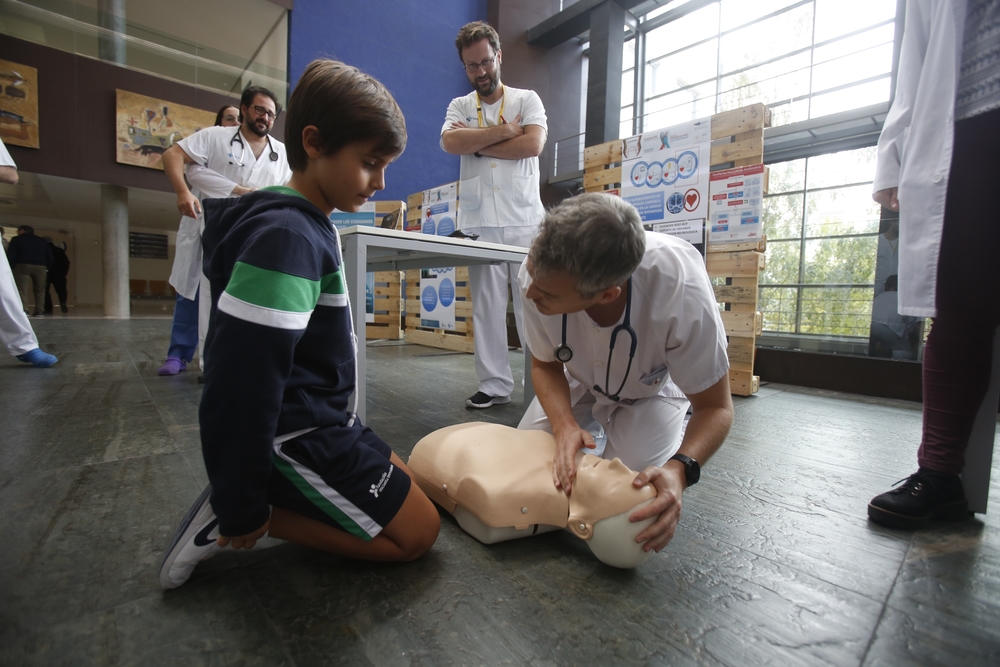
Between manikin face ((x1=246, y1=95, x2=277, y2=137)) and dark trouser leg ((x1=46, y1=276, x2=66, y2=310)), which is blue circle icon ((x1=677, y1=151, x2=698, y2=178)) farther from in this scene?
dark trouser leg ((x1=46, y1=276, x2=66, y2=310))

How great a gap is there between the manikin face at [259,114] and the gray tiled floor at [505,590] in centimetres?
178

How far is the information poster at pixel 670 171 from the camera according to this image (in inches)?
124

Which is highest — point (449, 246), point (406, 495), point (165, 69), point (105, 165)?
point (165, 69)

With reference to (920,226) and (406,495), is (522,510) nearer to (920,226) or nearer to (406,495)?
(406,495)

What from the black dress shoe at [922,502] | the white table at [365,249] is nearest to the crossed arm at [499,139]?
the white table at [365,249]

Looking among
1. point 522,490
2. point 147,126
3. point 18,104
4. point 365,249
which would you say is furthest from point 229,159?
point 18,104

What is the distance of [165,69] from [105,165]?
1.64 m

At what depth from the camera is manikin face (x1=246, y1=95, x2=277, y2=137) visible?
2559 millimetres

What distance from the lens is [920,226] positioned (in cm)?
121

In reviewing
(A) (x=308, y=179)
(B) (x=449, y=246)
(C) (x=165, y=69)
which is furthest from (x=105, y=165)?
(A) (x=308, y=179)

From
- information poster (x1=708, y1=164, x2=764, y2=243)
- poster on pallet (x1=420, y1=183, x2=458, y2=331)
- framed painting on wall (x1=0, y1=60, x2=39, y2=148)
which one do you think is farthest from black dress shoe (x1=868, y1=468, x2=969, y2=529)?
framed painting on wall (x1=0, y1=60, x2=39, y2=148)

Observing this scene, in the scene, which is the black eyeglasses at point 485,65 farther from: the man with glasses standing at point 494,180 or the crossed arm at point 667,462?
the crossed arm at point 667,462

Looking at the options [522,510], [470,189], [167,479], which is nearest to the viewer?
[522,510]

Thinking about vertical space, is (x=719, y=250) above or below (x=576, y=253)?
above
